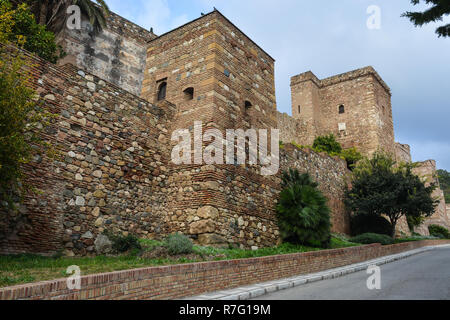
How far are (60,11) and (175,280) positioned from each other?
15.8m

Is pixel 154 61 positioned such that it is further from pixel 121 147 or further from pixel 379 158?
pixel 379 158

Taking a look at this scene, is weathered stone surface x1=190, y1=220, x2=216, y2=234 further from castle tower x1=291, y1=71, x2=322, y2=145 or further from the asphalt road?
castle tower x1=291, y1=71, x2=322, y2=145

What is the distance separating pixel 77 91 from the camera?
8.16 metres

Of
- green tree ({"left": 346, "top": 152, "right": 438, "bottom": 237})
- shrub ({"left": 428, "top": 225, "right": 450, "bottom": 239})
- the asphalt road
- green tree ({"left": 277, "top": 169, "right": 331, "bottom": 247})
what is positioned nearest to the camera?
the asphalt road

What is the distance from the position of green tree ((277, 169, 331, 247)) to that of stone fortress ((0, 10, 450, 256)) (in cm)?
36

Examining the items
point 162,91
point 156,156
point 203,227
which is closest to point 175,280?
point 203,227

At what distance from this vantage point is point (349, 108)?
2766 centimetres

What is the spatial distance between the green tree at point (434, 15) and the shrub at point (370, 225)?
1181 centimetres
